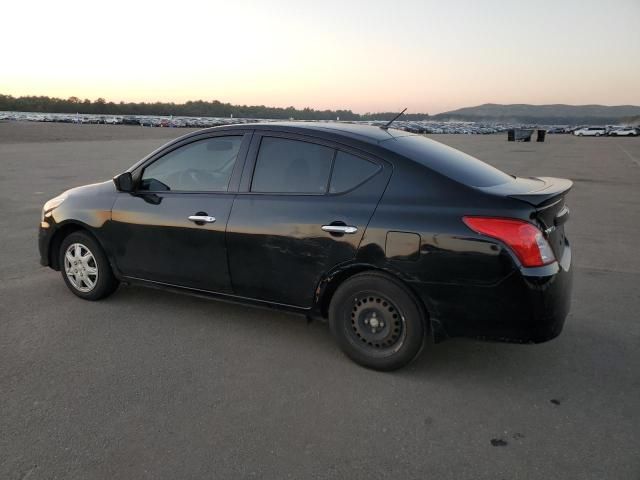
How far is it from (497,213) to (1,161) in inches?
774

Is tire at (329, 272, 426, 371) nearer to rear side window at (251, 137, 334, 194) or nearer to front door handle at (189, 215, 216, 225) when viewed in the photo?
rear side window at (251, 137, 334, 194)

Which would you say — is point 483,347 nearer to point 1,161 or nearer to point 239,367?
point 239,367

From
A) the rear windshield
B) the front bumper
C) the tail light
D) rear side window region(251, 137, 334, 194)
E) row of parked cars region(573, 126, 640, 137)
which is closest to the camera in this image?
the tail light

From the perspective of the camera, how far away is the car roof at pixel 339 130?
12.3 ft

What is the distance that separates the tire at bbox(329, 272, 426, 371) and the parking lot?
14cm

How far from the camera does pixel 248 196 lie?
393cm

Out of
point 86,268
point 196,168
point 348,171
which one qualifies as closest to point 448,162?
point 348,171

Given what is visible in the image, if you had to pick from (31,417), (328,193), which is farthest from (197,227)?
(31,417)

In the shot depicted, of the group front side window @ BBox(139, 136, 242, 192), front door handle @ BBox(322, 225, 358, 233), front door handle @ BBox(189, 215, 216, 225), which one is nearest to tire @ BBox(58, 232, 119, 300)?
front side window @ BBox(139, 136, 242, 192)

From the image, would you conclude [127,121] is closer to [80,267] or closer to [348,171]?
[80,267]

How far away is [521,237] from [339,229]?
115 centimetres

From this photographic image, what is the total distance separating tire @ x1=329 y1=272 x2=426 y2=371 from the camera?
132 inches

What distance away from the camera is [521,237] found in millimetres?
3059

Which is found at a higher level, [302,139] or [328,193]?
[302,139]
